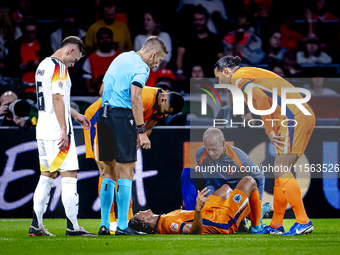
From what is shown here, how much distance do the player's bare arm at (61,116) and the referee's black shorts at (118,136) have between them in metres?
0.36

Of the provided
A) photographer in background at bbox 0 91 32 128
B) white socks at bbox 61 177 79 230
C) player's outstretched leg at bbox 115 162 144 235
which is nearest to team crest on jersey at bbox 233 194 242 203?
player's outstretched leg at bbox 115 162 144 235

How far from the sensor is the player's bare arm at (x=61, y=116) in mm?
4266

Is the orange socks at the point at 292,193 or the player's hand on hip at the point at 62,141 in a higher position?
the player's hand on hip at the point at 62,141

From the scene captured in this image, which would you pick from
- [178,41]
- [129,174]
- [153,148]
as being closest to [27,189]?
[153,148]

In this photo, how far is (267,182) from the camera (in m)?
6.37

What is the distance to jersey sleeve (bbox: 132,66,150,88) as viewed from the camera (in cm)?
437

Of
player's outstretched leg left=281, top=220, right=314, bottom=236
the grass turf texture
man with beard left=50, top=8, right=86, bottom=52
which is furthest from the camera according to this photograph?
man with beard left=50, top=8, right=86, bottom=52

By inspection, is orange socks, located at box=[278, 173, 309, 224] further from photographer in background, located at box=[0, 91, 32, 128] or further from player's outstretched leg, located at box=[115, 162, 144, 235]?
photographer in background, located at box=[0, 91, 32, 128]

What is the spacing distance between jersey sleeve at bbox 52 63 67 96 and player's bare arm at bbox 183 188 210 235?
1537 mm

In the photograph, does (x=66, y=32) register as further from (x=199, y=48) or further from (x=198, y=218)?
(x=198, y=218)

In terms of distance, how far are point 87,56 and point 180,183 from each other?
3604 mm

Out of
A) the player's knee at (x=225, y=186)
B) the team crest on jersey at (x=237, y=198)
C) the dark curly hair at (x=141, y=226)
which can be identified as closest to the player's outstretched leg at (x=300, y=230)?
the team crest on jersey at (x=237, y=198)

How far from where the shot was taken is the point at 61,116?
4.28 meters

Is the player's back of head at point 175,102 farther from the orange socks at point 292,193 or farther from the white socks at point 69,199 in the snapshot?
the white socks at point 69,199
